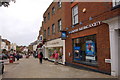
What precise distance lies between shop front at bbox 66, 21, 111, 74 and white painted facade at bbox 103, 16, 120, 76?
422mm

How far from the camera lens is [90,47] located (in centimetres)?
1226

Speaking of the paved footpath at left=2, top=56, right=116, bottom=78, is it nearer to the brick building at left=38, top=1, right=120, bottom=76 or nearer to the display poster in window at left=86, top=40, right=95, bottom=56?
the brick building at left=38, top=1, right=120, bottom=76

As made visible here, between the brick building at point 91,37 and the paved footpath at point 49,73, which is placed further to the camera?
the paved footpath at point 49,73

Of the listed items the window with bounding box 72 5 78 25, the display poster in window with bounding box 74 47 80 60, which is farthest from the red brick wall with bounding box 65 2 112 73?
the display poster in window with bounding box 74 47 80 60

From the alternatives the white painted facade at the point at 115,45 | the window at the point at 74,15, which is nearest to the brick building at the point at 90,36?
the window at the point at 74,15

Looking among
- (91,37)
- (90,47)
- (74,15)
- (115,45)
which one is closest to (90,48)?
(90,47)

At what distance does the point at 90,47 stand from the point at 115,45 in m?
2.95

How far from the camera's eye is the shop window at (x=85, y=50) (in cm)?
1181

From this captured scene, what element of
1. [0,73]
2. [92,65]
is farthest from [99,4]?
[0,73]

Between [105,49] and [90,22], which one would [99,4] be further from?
[105,49]

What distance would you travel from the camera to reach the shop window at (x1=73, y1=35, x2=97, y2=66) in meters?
11.8

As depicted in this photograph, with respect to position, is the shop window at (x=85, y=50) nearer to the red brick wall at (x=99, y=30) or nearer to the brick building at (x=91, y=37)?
the brick building at (x=91, y=37)

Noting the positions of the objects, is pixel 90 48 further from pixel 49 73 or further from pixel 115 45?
pixel 49 73

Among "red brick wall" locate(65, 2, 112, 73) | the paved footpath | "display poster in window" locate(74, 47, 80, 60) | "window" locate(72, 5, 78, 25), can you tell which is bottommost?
the paved footpath
